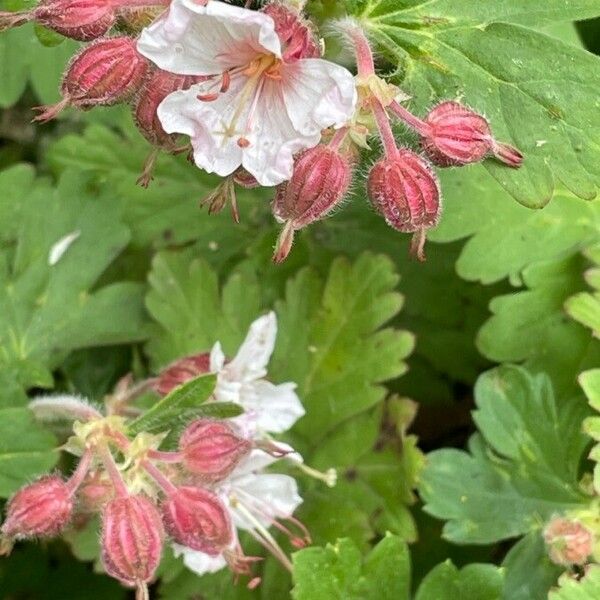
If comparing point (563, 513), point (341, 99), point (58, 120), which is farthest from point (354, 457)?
point (58, 120)

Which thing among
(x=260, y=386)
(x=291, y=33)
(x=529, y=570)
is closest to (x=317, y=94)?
(x=291, y=33)

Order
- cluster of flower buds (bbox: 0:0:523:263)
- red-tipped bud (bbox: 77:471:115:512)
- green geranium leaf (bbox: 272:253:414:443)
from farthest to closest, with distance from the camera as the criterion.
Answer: green geranium leaf (bbox: 272:253:414:443)
red-tipped bud (bbox: 77:471:115:512)
cluster of flower buds (bbox: 0:0:523:263)

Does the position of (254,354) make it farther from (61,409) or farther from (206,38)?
(206,38)

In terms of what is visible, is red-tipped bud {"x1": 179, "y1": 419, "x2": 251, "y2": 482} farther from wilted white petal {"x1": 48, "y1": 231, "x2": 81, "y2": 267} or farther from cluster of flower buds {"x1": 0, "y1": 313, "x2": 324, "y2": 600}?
wilted white petal {"x1": 48, "y1": 231, "x2": 81, "y2": 267}

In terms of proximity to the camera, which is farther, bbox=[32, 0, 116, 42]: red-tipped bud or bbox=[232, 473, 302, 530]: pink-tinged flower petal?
bbox=[232, 473, 302, 530]: pink-tinged flower petal

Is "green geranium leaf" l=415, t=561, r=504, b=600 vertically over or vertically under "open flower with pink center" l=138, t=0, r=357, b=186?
under

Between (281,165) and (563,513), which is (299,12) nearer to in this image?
(281,165)

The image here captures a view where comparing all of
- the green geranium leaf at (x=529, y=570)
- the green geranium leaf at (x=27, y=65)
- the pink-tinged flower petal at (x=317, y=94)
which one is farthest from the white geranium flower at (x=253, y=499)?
the green geranium leaf at (x=27, y=65)

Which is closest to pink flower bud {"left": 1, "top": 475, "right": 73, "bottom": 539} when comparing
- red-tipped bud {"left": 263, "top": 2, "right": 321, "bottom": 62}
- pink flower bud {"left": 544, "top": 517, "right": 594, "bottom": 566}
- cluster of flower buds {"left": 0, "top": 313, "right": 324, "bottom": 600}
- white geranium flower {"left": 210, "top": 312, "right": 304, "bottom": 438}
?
cluster of flower buds {"left": 0, "top": 313, "right": 324, "bottom": 600}
